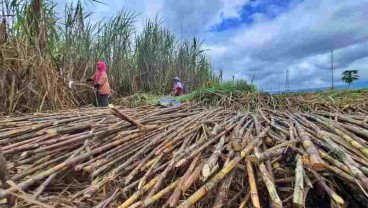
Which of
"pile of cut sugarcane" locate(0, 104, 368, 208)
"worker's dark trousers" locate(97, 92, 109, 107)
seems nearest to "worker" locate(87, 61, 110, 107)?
"worker's dark trousers" locate(97, 92, 109, 107)

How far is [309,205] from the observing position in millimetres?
2084

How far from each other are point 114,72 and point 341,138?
6.40 meters

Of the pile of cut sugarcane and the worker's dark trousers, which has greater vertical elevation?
the worker's dark trousers

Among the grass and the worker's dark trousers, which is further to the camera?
the worker's dark trousers

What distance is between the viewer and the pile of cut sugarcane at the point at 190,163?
75.4 inches

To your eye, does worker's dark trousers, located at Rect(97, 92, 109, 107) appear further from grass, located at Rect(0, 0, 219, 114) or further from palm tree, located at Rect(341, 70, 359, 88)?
palm tree, located at Rect(341, 70, 359, 88)

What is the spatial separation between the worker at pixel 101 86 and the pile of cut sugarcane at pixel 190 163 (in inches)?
132

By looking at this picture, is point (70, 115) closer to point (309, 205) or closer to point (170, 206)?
point (170, 206)

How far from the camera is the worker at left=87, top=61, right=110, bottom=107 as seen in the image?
6535 mm

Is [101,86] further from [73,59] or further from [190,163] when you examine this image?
[190,163]

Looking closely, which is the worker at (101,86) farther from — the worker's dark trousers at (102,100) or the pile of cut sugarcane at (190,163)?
the pile of cut sugarcane at (190,163)

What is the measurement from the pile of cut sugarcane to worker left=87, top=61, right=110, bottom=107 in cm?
336

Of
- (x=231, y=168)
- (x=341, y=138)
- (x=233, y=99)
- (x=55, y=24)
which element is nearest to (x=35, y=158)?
(x=231, y=168)

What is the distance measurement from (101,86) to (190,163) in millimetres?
4584
